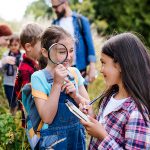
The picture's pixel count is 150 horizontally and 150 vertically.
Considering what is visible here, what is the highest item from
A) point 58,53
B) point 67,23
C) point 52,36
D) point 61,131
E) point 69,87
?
point 67,23

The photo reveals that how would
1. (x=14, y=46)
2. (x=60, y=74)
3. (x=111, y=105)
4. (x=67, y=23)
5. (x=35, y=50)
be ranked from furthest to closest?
1. (x=14, y=46)
2. (x=67, y=23)
3. (x=35, y=50)
4. (x=60, y=74)
5. (x=111, y=105)

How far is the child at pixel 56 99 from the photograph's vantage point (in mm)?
3164

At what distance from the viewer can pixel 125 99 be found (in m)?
2.90

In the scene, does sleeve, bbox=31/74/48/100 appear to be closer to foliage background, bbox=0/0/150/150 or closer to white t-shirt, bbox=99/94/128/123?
white t-shirt, bbox=99/94/128/123

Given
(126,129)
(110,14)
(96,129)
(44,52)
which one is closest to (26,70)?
(44,52)

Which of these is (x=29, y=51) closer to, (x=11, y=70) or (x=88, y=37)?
(x=11, y=70)

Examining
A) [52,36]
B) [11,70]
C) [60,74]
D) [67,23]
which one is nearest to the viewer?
[60,74]

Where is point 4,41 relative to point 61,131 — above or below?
above

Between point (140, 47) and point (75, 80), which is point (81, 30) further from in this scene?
point (140, 47)

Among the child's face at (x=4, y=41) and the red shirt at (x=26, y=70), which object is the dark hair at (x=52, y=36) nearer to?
the red shirt at (x=26, y=70)

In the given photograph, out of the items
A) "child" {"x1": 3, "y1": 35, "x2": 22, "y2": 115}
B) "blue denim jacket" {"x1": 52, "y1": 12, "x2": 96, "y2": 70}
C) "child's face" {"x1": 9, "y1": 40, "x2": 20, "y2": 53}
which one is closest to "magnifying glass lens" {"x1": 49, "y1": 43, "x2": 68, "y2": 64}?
"child" {"x1": 3, "y1": 35, "x2": 22, "y2": 115}

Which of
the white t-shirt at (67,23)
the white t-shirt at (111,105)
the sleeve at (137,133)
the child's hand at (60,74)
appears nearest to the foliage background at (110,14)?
the white t-shirt at (67,23)

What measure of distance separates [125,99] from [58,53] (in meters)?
0.63

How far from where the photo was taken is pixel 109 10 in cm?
1588
